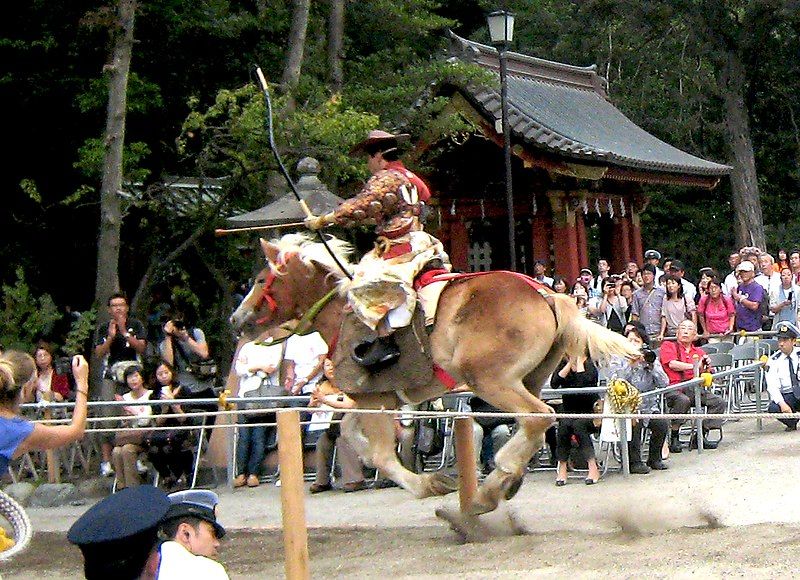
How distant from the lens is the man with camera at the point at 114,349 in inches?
473

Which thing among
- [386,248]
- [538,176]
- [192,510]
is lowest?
[192,510]

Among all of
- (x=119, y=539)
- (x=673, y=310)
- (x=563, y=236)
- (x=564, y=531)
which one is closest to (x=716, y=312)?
(x=673, y=310)

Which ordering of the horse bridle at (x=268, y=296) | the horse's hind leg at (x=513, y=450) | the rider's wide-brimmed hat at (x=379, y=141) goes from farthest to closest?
the horse bridle at (x=268, y=296) → the rider's wide-brimmed hat at (x=379, y=141) → the horse's hind leg at (x=513, y=450)

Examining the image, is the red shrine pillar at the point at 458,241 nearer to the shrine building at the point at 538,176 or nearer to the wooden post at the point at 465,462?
the shrine building at the point at 538,176

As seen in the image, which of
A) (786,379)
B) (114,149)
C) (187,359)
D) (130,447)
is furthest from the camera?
(114,149)

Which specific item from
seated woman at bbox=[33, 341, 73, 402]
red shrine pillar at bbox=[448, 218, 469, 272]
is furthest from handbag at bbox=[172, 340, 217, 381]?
red shrine pillar at bbox=[448, 218, 469, 272]

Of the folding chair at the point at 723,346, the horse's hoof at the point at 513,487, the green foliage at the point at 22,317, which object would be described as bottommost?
the horse's hoof at the point at 513,487

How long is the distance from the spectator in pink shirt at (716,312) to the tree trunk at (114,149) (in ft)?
23.7

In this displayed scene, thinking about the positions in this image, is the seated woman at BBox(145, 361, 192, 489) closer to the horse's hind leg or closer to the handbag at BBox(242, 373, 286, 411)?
the handbag at BBox(242, 373, 286, 411)

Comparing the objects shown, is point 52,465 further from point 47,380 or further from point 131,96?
point 131,96

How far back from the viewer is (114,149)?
13.8m

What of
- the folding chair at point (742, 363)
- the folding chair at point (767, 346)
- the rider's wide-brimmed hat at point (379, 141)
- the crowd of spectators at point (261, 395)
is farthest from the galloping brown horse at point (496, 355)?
the folding chair at point (767, 346)

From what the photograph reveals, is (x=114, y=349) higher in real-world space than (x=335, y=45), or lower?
lower

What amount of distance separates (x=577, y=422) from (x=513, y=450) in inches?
94.5
